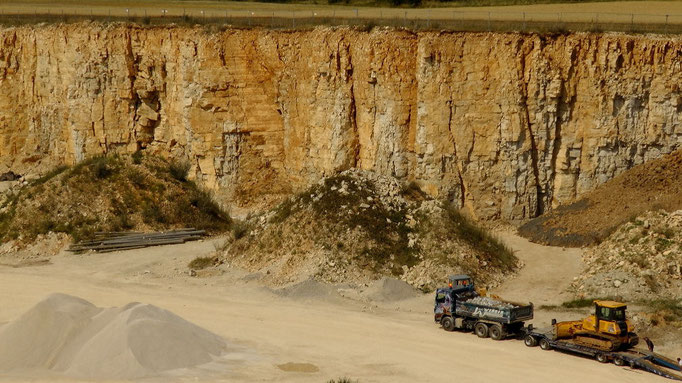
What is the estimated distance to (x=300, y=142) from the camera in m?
45.2

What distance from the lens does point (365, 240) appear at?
34.6 m

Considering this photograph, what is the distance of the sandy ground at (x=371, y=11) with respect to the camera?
4644cm

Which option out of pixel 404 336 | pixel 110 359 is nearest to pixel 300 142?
pixel 404 336

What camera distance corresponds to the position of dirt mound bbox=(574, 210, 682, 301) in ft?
105

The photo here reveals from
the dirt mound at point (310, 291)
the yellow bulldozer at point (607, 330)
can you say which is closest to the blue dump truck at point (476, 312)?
the yellow bulldozer at point (607, 330)

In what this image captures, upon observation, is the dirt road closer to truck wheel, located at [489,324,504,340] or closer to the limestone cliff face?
truck wheel, located at [489,324,504,340]

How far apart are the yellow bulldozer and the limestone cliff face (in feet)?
45.7

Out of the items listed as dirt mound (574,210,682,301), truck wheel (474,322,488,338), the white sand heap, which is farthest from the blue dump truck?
the white sand heap

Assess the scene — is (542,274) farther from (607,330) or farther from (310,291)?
(310,291)

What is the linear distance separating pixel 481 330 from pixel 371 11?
87.8 ft

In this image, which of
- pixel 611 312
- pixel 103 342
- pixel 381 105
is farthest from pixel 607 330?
pixel 381 105

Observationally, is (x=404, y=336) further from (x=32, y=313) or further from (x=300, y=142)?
(x=300, y=142)

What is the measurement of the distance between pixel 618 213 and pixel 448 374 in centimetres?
1424

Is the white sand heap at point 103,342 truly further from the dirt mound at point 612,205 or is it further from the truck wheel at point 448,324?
the dirt mound at point 612,205
